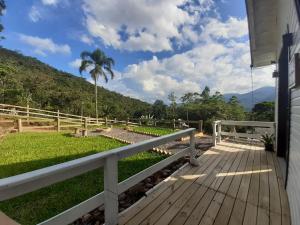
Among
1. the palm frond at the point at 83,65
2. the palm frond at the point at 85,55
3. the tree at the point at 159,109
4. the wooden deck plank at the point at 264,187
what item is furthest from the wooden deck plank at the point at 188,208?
the tree at the point at 159,109

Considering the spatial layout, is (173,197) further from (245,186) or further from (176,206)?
(245,186)

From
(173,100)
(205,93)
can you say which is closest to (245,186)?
Result: (173,100)

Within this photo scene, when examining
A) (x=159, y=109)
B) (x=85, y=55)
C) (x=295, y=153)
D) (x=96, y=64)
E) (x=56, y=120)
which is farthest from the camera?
(x=159, y=109)

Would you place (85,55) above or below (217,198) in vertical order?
above

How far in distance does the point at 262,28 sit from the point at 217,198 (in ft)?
16.2

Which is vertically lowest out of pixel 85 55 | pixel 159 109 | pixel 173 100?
pixel 159 109

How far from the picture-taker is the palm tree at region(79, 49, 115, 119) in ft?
74.5

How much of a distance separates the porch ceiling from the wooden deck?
138 inches

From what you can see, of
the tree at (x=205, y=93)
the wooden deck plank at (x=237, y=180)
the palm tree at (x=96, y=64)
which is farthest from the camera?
the tree at (x=205, y=93)

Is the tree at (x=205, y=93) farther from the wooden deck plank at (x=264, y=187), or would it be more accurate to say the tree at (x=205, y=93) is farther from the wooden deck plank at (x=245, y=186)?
the wooden deck plank at (x=245, y=186)

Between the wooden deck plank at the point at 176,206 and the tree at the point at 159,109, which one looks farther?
the tree at the point at 159,109

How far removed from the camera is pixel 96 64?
910 inches

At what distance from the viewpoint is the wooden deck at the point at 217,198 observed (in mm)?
2340

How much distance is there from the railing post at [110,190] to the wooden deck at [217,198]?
7.5 inches
